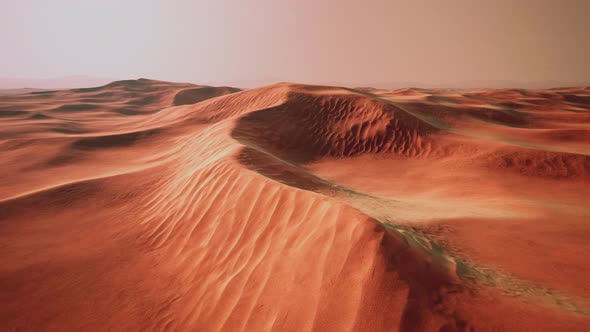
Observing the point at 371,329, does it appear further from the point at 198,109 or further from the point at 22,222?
the point at 198,109

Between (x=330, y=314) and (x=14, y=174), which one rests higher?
(x=330, y=314)

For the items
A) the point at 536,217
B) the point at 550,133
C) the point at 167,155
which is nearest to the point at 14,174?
the point at 167,155

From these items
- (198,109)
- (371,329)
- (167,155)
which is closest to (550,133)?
(371,329)

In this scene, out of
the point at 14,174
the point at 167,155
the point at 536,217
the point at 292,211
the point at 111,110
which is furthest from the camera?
the point at 111,110

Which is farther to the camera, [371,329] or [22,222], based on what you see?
[22,222]

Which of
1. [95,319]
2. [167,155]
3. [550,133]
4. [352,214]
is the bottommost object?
[95,319]

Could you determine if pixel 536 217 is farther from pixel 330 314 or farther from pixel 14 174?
pixel 14 174

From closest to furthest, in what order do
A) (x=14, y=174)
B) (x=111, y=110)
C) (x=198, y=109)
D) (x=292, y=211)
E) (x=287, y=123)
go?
1. (x=292, y=211)
2. (x=14, y=174)
3. (x=287, y=123)
4. (x=198, y=109)
5. (x=111, y=110)
